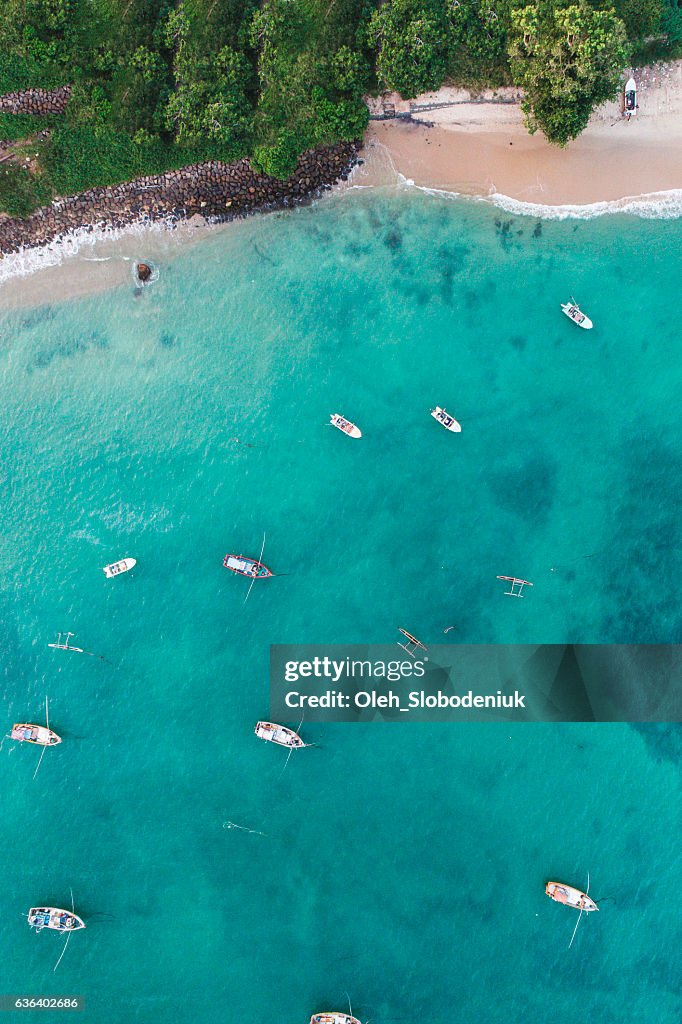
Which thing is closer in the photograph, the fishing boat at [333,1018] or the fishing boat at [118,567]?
the fishing boat at [333,1018]

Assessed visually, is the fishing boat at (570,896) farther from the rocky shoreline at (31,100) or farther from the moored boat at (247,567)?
the rocky shoreline at (31,100)

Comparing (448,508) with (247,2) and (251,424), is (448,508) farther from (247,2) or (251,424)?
(247,2)

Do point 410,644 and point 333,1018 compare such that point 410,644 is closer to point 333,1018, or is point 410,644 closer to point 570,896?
point 570,896

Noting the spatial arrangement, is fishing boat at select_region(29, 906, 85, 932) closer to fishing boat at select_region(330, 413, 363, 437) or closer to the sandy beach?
fishing boat at select_region(330, 413, 363, 437)

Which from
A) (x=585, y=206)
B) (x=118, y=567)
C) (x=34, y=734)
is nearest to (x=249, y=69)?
(x=585, y=206)

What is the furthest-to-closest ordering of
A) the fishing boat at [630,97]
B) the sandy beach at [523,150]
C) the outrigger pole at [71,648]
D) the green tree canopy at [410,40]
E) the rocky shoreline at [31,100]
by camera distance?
1. the outrigger pole at [71,648]
2. the sandy beach at [523,150]
3. the fishing boat at [630,97]
4. the rocky shoreline at [31,100]
5. the green tree canopy at [410,40]

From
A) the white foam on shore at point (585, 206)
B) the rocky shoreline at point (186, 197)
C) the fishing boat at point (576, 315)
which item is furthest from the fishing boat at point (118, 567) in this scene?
the fishing boat at point (576, 315)
